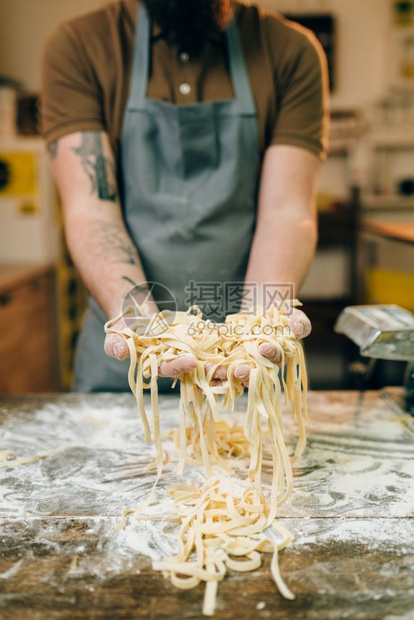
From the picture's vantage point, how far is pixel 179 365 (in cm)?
117

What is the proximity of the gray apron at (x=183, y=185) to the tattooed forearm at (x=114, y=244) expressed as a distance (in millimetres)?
118

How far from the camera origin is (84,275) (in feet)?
5.79

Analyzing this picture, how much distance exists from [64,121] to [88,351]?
704mm

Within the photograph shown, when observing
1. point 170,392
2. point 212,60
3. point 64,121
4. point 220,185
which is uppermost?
point 212,60

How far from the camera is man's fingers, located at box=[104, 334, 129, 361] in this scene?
47.8 inches

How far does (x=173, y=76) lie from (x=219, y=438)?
1157 millimetres

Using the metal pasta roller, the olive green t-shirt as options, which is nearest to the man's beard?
the olive green t-shirt

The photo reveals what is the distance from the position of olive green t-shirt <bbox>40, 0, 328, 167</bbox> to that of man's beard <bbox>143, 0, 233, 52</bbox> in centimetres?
3

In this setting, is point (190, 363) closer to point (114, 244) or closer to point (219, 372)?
point (219, 372)

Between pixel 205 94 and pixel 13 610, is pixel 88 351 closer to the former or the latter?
pixel 205 94

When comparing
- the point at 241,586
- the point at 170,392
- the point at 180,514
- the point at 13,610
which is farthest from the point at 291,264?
the point at 13,610

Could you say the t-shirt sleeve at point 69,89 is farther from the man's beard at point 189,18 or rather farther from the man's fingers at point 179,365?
the man's fingers at point 179,365

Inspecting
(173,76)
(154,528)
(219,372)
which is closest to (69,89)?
(173,76)

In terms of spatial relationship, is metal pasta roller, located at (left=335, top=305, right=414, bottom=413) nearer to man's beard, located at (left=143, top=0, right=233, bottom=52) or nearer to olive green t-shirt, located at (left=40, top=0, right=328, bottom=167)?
olive green t-shirt, located at (left=40, top=0, right=328, bottom=167)
